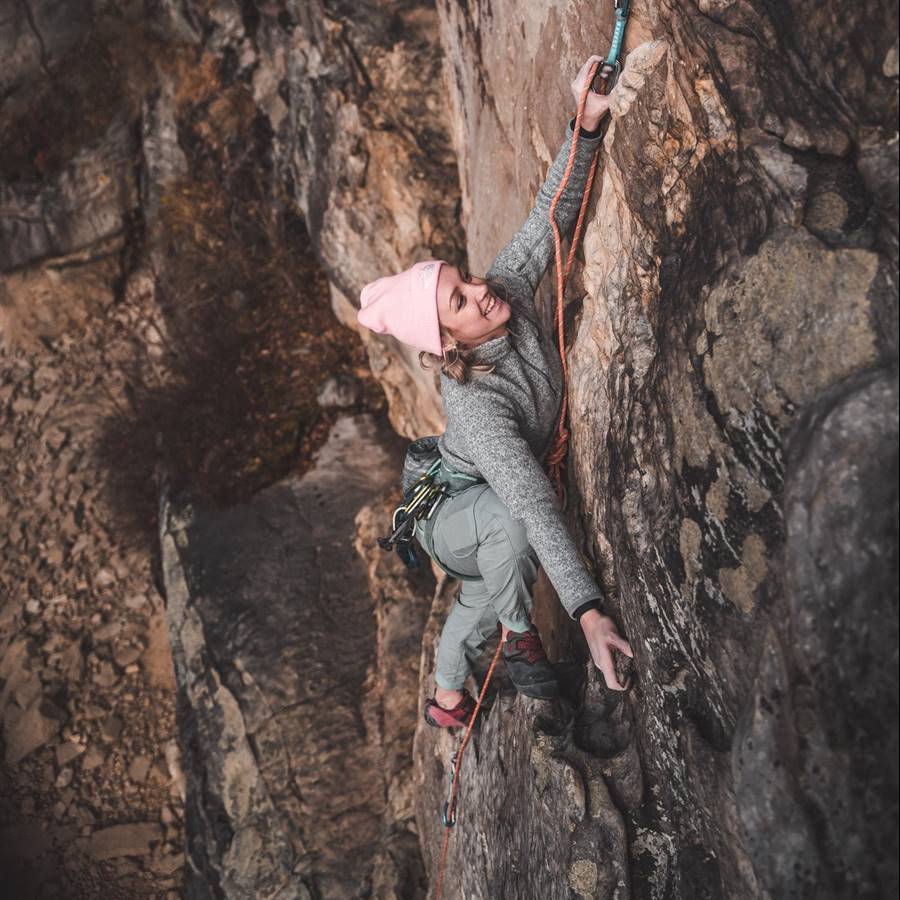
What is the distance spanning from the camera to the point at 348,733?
Result: 254 inches

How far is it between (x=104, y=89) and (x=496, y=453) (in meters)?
10.0

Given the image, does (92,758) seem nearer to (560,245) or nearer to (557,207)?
(560,245)

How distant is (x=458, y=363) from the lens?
3527 millimetres

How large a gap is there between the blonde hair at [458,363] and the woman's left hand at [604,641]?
115 centimetres

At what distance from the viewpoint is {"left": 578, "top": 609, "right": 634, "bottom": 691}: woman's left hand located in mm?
3205

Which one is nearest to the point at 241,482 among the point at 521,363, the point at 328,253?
the point at 328,253

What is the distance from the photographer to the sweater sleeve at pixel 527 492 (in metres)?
3.21

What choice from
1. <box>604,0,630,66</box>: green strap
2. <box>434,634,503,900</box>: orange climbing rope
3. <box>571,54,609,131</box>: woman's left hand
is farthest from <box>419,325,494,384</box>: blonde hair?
<box>434,634,503,900</box>: orange climbing rope

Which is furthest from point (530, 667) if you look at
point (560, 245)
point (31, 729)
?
point (31, 729)

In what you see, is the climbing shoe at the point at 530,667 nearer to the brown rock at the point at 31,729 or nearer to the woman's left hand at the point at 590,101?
the woman's left hand at the point at 590,101

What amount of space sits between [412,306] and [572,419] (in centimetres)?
101

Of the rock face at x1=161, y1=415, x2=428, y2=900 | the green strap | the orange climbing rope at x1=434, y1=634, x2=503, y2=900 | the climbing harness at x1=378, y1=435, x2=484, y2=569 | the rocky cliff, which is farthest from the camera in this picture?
the rock face at x1=161, y1=415, x2=428, y2=900

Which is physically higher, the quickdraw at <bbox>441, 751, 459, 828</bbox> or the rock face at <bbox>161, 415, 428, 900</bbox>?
the rock face at <bbox>161, 415, 428, 900</bbox>

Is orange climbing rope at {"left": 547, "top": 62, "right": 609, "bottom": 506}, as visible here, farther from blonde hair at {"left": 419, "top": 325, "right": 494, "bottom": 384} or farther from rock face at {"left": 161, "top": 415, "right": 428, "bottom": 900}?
rock face at {"left": 161, "top": 415, "right": 428, "bottom": 900}
